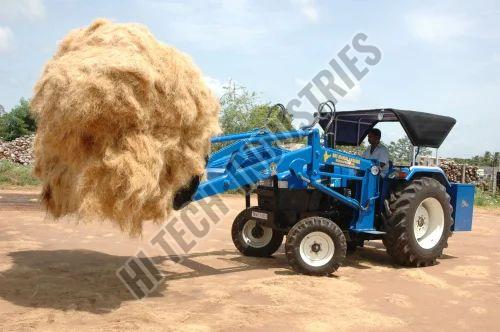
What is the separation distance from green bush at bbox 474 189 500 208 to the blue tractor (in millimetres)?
11986

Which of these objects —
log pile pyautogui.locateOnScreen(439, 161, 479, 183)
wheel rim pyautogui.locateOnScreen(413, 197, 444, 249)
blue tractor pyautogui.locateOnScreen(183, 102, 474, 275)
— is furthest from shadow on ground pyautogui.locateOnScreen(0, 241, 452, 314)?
log pile pyautogui.locateOnScreen(439, 161, 479, 183)

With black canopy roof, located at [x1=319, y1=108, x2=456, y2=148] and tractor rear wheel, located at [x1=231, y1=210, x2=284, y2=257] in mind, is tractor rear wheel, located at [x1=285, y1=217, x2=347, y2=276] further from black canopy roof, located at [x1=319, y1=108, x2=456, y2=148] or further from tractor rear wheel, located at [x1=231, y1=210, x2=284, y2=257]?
black canopy roof, located at [x1=319, y1=108, x2=456, y2=148]

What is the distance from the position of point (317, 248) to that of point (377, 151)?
2029 mm

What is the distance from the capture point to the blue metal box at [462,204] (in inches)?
325

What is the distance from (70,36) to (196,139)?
1.61 meters

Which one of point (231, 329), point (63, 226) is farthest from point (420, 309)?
point (63, 226)

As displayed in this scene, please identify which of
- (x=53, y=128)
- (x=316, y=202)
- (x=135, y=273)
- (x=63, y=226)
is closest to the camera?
(x=53, y=128)

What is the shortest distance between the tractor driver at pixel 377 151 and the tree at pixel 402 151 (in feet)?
0.85

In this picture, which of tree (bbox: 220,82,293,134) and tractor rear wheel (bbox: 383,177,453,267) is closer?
tractor rear wheel (bbox: 383,177,453,267)

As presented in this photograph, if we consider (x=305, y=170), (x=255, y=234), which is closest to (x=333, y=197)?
(x=305, y=170)

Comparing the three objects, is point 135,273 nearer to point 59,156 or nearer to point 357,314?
point 59,156

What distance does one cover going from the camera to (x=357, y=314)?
5.17 m

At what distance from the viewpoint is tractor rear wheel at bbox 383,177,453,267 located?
730 cm

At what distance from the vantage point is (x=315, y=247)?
6770 mm
